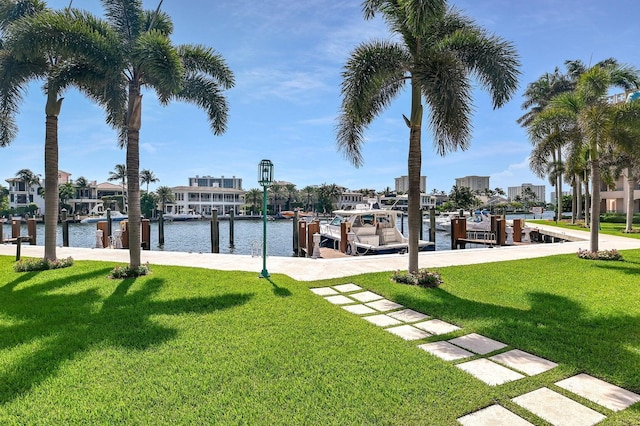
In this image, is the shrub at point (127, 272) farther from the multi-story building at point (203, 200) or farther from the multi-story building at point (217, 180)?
the multi-story building at point (217, 180)

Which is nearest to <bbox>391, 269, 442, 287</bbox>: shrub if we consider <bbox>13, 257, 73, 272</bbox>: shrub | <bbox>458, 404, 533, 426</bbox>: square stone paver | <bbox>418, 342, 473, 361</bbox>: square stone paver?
<bbox>418, 342, 473, 361</bbox>: square stone paver

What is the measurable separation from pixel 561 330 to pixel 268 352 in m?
4.16

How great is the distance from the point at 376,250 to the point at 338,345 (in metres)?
10.8

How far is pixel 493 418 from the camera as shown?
3012 mm

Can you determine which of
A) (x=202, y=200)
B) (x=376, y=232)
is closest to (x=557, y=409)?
(x=376, y=232)

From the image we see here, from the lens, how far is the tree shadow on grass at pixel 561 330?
3949mm

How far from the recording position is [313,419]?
2.93 m

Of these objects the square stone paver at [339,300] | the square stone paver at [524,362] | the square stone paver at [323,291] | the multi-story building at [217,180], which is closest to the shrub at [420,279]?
the square stone paver at [323,291]

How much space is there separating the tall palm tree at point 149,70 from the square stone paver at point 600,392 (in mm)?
8445

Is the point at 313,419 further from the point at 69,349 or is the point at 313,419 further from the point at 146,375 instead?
the point at 69,349

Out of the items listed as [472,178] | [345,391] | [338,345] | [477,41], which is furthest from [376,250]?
[472,178]

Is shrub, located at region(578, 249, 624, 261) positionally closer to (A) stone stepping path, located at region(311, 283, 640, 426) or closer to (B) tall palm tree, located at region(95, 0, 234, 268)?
(A) stone stepping path, located at region(311, 283, 640, 426)

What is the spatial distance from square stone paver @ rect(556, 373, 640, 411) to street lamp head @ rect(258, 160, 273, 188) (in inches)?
279

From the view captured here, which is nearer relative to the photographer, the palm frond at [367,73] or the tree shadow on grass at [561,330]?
the tree shadow on grass at [561,330]
